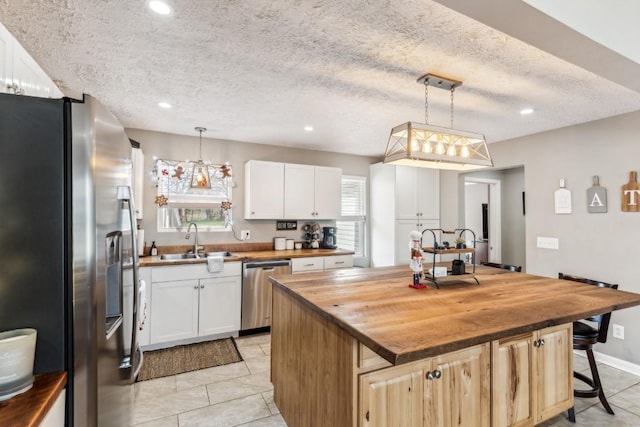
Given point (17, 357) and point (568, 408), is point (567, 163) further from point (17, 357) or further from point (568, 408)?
point (17, 357)

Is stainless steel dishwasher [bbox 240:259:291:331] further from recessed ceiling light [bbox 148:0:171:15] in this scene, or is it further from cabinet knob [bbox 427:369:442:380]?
recessed ceiling light [bbox 148:0:171:15]

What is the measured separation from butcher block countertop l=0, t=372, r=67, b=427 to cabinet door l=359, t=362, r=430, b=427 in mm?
1110

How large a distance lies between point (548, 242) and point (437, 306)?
282 cm

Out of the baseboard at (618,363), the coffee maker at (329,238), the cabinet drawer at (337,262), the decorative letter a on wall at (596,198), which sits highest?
the decorative letter a on wall at (596,198)

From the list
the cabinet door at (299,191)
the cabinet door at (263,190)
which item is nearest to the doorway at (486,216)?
the cabinet door at (299,191)

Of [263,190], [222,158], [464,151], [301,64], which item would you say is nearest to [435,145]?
[464,151]

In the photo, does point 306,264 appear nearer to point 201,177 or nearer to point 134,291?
point 201,177

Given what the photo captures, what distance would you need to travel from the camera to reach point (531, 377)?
1.87m

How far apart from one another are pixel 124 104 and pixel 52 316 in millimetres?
2484

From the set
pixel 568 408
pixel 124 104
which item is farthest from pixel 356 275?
pixel 124 104

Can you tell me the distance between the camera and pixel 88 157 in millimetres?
1068

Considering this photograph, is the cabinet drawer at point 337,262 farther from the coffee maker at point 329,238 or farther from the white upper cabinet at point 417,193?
the white upper cabinet at point 417,193

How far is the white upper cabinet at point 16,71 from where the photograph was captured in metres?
1.22

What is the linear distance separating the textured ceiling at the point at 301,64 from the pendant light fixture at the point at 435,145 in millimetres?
379
